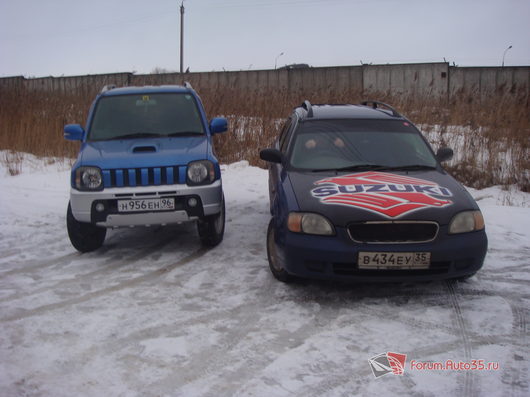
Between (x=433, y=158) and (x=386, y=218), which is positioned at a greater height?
(x=433, y=158)

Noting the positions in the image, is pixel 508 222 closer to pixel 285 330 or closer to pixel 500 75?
pixel 285 330

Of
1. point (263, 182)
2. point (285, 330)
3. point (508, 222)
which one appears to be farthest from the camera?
point (263, 182)

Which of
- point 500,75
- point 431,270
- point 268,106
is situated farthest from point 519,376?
point 500,75

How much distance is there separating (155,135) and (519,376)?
4.57 m

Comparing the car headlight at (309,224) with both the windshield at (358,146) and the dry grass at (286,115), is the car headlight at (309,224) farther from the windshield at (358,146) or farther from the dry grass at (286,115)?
the dry grass at (286,115)

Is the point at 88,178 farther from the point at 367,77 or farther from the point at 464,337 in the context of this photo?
the point at 367,77

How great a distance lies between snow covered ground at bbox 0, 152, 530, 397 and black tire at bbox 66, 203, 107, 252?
129 mm

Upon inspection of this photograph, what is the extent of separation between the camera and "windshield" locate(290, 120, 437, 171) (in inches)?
200

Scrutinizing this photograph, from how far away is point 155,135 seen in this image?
614cm

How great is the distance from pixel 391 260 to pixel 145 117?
12.2ft

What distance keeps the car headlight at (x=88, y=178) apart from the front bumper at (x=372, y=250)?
229 cm

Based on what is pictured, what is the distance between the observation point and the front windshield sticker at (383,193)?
4.18 m

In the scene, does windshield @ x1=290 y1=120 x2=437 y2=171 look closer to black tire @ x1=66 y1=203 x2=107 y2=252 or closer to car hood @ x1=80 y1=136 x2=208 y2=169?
car hood @ x1=80 y1=136 x2=208 y2=169

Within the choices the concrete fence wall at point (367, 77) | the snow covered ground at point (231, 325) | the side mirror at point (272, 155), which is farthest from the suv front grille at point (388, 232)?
the concrete fence wall at point (367, 77)
